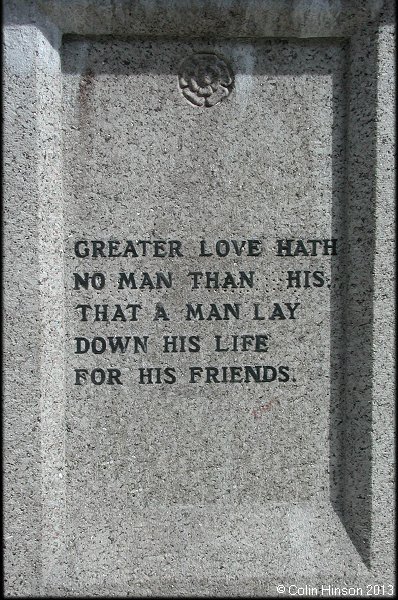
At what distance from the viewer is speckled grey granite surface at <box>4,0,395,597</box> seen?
2.21m

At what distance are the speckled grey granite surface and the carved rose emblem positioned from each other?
11mm

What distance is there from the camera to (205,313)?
2324 mm

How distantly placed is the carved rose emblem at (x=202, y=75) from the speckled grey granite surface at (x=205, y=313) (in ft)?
0.03

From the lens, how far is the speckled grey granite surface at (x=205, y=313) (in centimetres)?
221

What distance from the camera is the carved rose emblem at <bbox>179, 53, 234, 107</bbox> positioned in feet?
7.39

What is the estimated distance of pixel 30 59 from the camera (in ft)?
7.00
